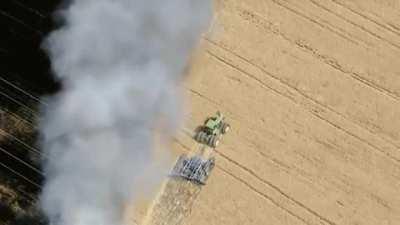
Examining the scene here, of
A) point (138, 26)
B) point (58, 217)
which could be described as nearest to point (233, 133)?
point (138, 26)

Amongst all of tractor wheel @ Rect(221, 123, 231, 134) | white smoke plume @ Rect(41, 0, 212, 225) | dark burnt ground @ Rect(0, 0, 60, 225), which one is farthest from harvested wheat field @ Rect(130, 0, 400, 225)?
dark burnt ground @ Rect(0, 0, 60, 225)

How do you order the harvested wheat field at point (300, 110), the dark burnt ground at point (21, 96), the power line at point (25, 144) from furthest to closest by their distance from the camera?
the power line at point (25, 144)
the harvested wheat field at point (300, 110)
the dark burnt ground at point (21, 96)

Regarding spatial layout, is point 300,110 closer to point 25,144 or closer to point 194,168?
point 194,168

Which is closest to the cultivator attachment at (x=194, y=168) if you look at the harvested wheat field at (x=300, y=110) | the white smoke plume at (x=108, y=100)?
the harvested wheat field at (x=300, y=110)

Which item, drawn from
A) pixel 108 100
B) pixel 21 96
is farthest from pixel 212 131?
pixel 21 96

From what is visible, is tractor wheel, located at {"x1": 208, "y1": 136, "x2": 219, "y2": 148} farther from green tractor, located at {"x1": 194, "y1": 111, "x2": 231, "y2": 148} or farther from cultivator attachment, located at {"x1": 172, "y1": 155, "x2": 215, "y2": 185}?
cultivator attachment, located at {"x1": 172, "y1": 155, "x2": 215, "y2": 185}

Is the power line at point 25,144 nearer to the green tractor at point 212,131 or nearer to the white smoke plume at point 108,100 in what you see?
the white smoke plume at point 108,100

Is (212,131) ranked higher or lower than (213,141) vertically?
higher
